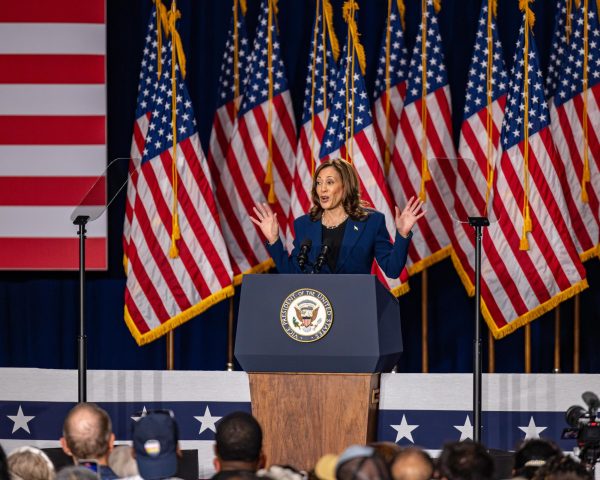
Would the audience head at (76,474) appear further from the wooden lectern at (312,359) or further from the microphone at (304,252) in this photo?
the microphone at (304,252)

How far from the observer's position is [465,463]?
2873mm

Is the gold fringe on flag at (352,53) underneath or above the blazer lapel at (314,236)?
above

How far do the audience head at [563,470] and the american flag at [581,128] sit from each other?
14.7 ft

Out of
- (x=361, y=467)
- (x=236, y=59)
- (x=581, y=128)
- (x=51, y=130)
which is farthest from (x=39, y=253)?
(x=361, y=467)

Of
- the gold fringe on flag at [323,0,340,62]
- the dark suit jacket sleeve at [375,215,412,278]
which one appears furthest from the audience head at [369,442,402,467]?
the gold fringe on flag at [323,0,340,62]

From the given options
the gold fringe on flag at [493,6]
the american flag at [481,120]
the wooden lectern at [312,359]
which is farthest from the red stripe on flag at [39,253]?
the wooden lectern at [312,359]

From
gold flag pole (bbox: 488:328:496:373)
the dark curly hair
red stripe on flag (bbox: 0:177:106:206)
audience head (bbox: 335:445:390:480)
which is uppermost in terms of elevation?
red stripe on flag (bbox: 0:177:106:206)

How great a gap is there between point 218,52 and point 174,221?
135cm

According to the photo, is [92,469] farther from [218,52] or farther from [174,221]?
[218,52]

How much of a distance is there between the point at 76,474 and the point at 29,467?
0.25m

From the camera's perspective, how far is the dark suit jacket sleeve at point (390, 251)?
4.51 m

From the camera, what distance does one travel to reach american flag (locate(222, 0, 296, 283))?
290 inches

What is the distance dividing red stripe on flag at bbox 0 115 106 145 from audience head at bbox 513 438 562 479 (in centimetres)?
490

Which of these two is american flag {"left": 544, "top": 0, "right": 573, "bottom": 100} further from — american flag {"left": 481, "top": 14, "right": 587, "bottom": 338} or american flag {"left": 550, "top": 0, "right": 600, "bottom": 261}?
american flag {"left": 481, "top": 14, "right": 587, "bottom": 338}
